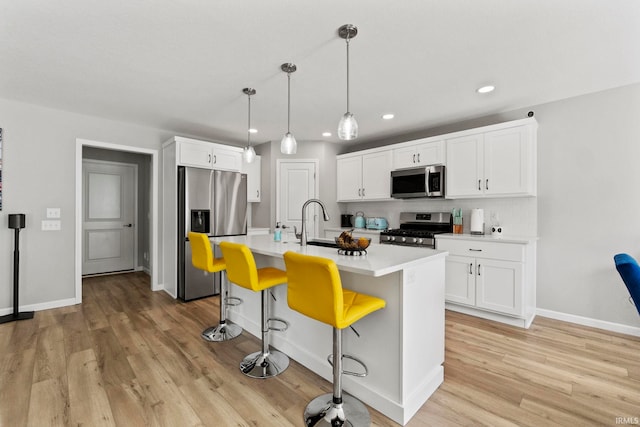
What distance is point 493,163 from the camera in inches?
134

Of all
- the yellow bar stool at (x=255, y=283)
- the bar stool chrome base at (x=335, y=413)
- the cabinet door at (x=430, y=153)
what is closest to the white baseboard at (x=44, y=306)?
the yellow bar stool at (x=255, y=283)

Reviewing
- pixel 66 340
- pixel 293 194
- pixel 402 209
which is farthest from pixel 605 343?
pixel 66 340

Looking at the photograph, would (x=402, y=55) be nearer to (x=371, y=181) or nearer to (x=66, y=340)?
(x=371, y=181)

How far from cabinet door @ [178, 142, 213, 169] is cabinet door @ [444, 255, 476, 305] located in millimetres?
3633

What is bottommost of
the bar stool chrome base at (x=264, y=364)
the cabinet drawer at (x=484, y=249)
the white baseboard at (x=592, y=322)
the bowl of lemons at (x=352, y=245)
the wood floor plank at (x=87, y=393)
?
the wood floor plank at (x=87, y=393)

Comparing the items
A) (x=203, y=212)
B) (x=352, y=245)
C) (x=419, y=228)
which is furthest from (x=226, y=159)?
(x=352, y=245)

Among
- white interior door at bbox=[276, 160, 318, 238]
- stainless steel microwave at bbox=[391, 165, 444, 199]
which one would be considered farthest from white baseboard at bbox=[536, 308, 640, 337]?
white interior door at bbox=[276, 160, 318, 238]

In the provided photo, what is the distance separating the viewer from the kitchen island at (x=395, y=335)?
5.62 ft

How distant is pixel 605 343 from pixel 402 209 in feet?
8.76

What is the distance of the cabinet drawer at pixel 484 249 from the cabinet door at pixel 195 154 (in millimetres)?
3451

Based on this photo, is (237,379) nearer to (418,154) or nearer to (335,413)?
(335,413)

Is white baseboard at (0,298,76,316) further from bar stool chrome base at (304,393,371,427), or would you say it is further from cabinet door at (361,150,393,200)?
cabinet door at (361,150,393,200)

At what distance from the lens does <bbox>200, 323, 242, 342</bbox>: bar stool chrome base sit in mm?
2760

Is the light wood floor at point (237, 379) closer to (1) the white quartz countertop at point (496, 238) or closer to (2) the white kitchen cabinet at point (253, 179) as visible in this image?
(1) the white quartz countertop at point (496, 238)
